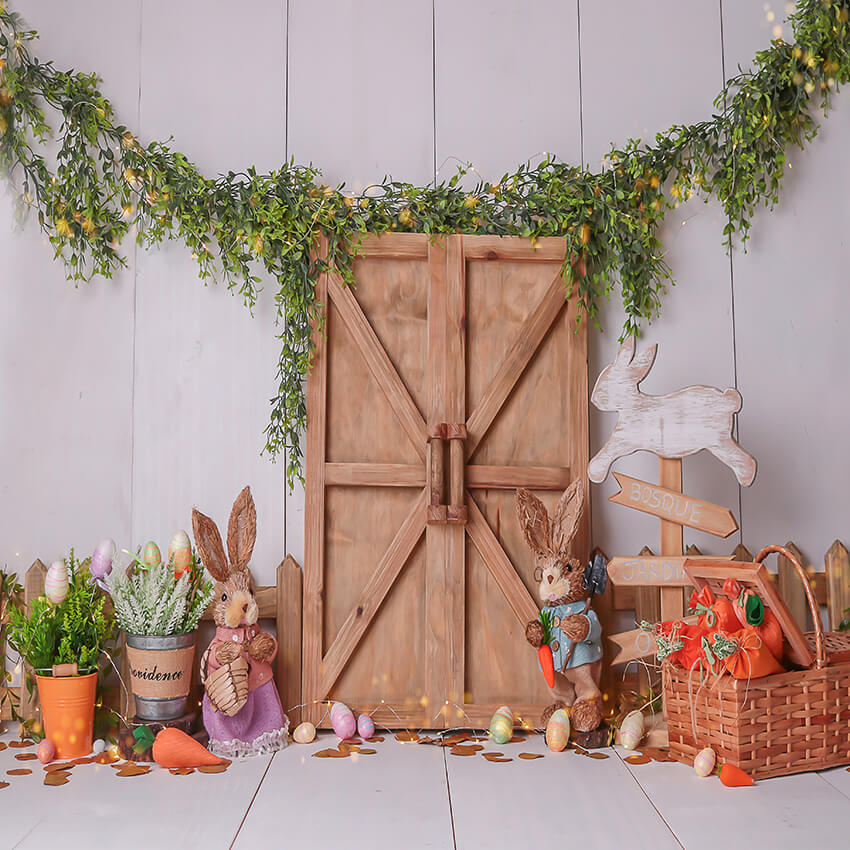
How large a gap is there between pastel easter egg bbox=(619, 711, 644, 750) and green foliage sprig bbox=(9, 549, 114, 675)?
1.85 m

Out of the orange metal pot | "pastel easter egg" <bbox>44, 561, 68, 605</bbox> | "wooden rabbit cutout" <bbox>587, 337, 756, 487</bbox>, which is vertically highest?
"wooden rabbit cutout" <bbox>587, 337, 756, 487</bbox>

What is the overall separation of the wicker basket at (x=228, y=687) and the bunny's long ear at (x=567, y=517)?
117 cm

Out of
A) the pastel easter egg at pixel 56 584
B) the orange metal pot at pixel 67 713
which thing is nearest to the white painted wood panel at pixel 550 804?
the orange metal pot at pixel 67 713

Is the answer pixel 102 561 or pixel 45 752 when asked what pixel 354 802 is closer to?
pixel 45 752

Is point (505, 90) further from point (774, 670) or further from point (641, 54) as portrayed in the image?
point (774, 670)

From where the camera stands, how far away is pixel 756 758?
2480 mm

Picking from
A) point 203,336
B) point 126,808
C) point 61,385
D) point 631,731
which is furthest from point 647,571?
point 61,385

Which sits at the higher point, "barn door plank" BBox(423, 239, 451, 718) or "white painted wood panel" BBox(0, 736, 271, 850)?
"barn door plank" BBox(423, 239, 451, 718)

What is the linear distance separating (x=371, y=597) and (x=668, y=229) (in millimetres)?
1900

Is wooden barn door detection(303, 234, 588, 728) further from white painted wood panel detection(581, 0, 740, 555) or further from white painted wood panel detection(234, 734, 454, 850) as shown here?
white painted wood panel detection(234, 734, 454, 850)

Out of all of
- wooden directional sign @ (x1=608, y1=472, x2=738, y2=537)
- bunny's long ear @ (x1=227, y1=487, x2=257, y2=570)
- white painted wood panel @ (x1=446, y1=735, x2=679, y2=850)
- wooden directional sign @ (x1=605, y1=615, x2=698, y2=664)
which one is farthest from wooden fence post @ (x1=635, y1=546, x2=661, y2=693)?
bunny's long ear @ (x1=227, y1=487, x2=257, y2=570)

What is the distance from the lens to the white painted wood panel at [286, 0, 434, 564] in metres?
3.33

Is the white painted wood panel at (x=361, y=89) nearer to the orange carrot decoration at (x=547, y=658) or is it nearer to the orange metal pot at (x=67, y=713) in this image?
the orange carrot decoration at (x=547, y=658)

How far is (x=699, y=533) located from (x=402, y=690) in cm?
133
